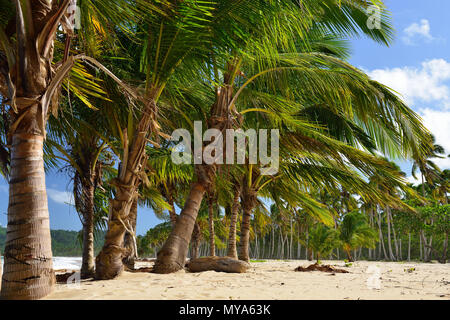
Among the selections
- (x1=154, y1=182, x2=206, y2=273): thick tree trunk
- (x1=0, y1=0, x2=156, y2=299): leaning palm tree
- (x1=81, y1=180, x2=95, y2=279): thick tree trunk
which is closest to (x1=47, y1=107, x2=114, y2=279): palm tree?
(x1=81, y1=180, x2=95, y2=279): thick tree trunk

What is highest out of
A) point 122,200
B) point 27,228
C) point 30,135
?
point 30,135

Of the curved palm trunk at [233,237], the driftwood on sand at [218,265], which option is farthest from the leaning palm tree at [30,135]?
the curved palm trunk at [233,237]

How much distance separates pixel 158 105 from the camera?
5.76 metres

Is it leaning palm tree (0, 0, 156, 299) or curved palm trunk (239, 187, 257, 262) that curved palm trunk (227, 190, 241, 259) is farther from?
leaning palm tree (0, 0, 156, 299)

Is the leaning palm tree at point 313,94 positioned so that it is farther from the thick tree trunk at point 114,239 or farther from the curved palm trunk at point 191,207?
the thick tree trunk at point 114,239

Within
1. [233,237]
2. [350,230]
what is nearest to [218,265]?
[233,237]

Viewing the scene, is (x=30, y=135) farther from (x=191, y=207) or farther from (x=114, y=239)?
(x=191, y=207)

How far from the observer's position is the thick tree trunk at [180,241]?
539cm

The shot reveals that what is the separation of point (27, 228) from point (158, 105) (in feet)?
11.5

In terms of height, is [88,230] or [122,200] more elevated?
[122,200]

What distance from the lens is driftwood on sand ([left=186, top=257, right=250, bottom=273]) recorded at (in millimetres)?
6016

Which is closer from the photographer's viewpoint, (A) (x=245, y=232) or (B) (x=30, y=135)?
(B) (x=30, y=135)

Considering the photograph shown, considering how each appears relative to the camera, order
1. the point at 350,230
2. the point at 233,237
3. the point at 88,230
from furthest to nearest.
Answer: the point at 350,230 < the point at 233,237 < the point at 88,230
